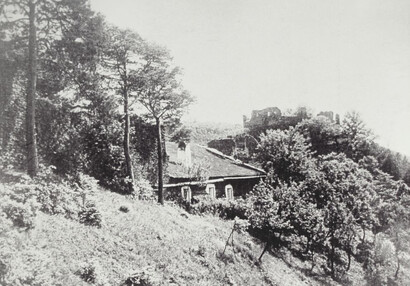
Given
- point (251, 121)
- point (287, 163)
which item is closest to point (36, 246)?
point (287, 163)

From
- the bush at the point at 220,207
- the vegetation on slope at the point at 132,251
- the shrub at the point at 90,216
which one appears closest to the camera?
the vegetation on slope at the point at 132,251

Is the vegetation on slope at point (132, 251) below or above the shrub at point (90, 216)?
below

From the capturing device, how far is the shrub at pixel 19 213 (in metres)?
9.95

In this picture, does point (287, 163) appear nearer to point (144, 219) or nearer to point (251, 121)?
point (144, 219)

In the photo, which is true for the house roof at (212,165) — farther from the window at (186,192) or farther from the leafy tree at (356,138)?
the leafy tree at (356,138)

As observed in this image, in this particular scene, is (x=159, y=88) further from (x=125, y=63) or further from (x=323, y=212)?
(x=323, y=212)

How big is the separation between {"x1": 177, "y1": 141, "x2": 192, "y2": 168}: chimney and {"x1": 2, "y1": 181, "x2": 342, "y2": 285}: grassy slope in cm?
667

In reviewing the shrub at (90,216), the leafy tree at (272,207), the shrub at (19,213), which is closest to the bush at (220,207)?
the leafy tree at (272,207)

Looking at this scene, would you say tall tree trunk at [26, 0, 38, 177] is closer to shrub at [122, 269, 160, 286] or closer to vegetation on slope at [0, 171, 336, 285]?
vegetation on slope at [0, 171, 336, 285]

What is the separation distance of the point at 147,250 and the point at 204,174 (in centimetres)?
1398

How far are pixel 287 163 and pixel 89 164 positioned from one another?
16522 millimetres

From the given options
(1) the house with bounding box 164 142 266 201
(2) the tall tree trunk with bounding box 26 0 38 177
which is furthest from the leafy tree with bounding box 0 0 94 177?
(1) the house with bounding box 164 142 266 201

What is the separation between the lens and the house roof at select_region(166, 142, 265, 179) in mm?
27109

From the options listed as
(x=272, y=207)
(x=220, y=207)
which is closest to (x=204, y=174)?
(x=220, y=207)
